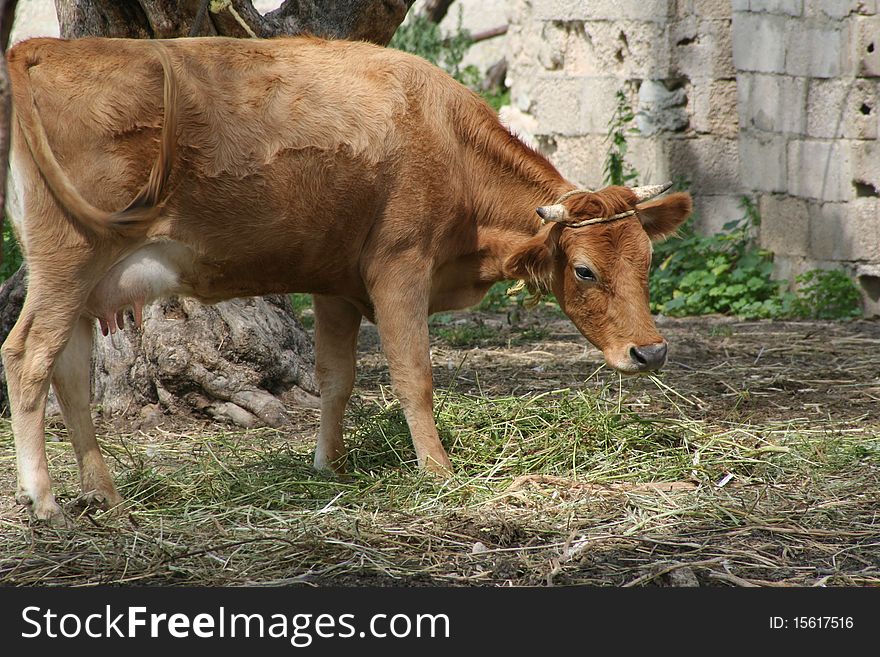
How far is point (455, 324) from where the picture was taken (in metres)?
9.34

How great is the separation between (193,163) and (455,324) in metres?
4.76

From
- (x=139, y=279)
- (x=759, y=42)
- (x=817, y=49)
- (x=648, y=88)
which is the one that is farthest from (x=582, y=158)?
(x=139, y=279)

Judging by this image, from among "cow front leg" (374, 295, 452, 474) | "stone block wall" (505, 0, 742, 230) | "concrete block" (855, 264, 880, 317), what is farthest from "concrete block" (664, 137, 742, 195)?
"cow front leg" (374, 295, 452, 474)

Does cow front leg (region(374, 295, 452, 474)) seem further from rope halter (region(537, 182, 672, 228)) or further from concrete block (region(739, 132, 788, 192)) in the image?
concrete block (region(739, 132, 788, 192))

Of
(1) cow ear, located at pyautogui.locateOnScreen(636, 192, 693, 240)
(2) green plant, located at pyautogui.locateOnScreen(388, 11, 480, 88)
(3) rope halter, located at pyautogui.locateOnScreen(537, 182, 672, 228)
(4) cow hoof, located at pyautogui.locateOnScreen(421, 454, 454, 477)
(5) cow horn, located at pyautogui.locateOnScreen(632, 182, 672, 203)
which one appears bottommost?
(4) cow hoof, located at pyautogui.locateOnScreen(421, 454, 454, 477)

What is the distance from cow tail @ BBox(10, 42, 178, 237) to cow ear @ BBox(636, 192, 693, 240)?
2261 millimetres

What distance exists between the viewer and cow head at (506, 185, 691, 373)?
5.35m

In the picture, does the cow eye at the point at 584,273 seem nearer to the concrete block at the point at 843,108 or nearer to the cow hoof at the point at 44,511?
the cow hoof at the point at 44,511

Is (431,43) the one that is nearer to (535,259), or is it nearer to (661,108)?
(661,108)

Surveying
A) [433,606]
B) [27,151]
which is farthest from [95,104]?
[433,606]

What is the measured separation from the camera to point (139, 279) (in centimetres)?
482

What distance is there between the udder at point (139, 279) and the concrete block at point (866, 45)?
603 cm

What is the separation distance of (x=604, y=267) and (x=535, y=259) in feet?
1.04

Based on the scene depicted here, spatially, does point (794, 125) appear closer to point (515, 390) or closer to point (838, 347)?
point (838, 347)
